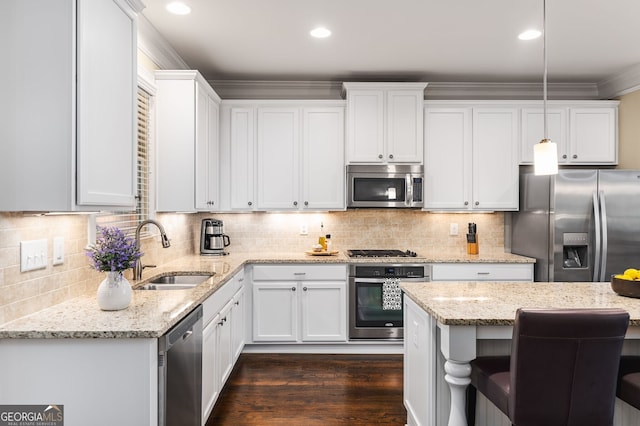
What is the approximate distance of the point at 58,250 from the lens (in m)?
2.01

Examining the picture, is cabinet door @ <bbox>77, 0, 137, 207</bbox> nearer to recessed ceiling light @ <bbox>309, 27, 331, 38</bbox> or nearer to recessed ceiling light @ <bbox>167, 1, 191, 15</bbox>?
recessed ceiling light @ <bbox>167, 1, 191, 15</bbox>

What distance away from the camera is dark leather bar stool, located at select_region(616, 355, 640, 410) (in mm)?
1620

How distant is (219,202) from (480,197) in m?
2.59

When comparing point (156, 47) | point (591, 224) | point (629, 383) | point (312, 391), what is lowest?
point (312, 391)

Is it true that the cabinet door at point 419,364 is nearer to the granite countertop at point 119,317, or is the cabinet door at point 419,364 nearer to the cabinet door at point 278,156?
the granite countertop at point 119,317

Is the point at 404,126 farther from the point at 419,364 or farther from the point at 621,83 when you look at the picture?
the point at 419,364

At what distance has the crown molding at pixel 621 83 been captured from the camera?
3.96 metres

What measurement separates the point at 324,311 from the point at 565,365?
2.54 metres

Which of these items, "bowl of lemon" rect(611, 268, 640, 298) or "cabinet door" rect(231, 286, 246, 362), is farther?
"cabinet door" rect(231, 286, 246, 362)

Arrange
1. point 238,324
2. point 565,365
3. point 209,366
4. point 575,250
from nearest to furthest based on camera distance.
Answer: point 565,365, point 209,366, point 238,324, point 575,250

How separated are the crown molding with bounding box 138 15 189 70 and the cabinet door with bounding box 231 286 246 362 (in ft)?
6.42

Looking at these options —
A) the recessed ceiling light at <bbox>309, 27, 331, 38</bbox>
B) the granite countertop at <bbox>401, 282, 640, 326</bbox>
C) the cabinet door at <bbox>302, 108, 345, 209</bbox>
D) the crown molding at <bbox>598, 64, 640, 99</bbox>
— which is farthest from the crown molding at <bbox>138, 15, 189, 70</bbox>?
the crown molding at <bbox>598, 64, 640, 99</bbox>

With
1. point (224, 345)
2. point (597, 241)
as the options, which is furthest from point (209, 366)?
point (597, 241)

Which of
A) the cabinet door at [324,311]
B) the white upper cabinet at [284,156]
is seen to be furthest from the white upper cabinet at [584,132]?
the cabinet door at [324,311]
